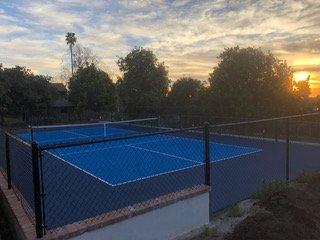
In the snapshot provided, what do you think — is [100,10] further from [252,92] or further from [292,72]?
[292,72]

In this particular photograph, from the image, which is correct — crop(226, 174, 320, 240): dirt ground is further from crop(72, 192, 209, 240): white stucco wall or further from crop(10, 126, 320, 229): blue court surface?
crop(10, 126, 320, 229): blue court surface

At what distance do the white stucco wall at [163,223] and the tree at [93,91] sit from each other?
37407 millimetres

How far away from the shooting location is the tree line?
1061 inches

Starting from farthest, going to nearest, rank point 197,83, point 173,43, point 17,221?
point 197,83 → point 173,43 → point 17,221

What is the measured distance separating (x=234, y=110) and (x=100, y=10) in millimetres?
14071

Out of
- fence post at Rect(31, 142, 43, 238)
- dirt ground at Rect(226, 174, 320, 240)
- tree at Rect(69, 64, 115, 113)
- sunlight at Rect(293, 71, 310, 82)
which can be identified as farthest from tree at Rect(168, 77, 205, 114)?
fence post at Rect(31, 142, 43, 238)

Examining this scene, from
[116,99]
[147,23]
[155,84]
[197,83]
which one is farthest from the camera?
[116,99]

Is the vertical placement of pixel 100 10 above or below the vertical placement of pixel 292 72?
above

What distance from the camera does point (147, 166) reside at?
15930 millimetres

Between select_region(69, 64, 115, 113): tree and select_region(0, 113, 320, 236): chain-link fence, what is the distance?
19.9 metres

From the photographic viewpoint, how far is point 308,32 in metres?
18.5

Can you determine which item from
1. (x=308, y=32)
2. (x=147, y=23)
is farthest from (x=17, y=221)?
(x=147, y=23)

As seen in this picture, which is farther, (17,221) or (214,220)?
(214,220)

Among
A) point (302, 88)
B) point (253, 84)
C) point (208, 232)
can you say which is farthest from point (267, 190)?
point (302, 88)
